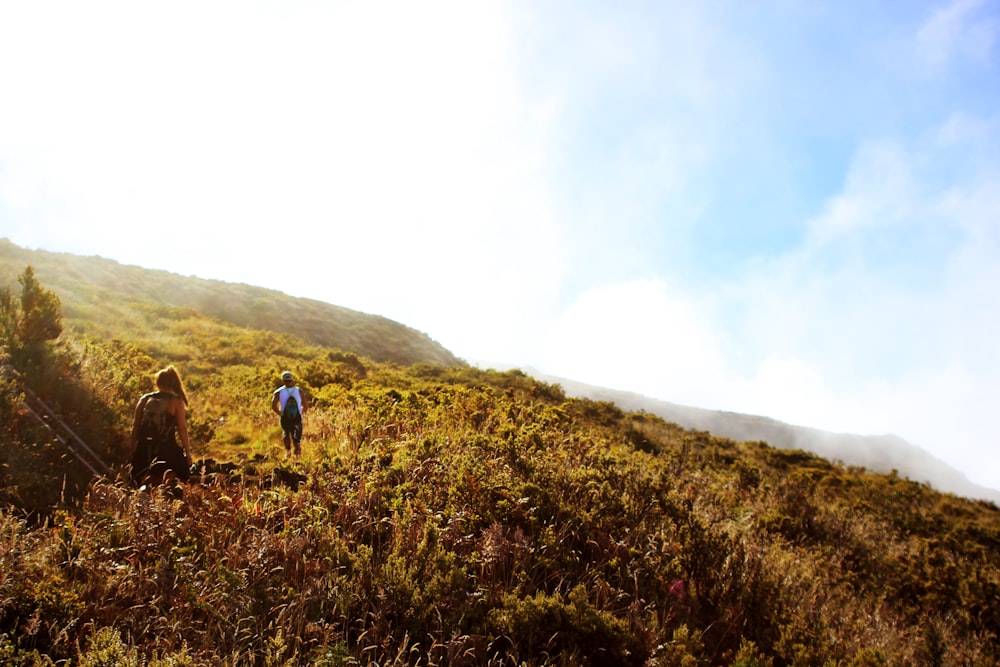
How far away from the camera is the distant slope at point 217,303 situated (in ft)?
83.4

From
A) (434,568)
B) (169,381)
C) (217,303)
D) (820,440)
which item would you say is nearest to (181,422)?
(169,381)

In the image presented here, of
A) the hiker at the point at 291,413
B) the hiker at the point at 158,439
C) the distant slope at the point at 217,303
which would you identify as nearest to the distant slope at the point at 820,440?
the distant slope at the point at 217,303

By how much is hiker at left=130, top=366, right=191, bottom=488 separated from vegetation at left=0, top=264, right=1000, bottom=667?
483mm

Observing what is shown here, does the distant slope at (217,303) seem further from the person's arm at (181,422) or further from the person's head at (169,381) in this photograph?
the person's arm at (181,422)

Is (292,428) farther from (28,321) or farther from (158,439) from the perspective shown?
(28,321)

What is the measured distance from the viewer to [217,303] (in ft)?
114

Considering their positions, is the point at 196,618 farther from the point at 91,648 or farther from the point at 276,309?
the point at 276,309

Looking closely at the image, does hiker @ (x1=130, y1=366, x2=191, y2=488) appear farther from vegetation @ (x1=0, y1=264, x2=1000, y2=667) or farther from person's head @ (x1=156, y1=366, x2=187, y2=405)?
vegetation @ (x1=0, y1=264, x2=1000, y2=667)

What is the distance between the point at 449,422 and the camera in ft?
22.0

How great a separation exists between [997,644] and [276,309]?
39.1 m

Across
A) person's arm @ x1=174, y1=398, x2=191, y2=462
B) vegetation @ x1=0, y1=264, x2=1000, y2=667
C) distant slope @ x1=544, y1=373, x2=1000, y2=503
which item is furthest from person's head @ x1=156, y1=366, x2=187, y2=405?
distant slope @ x1=544, y1=373, x2=1000, y2=503

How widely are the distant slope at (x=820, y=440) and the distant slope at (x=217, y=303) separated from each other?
26.7m

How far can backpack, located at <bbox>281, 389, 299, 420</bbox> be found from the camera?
8.09 m

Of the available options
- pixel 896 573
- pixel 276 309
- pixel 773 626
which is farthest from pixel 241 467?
pixel 276 309
